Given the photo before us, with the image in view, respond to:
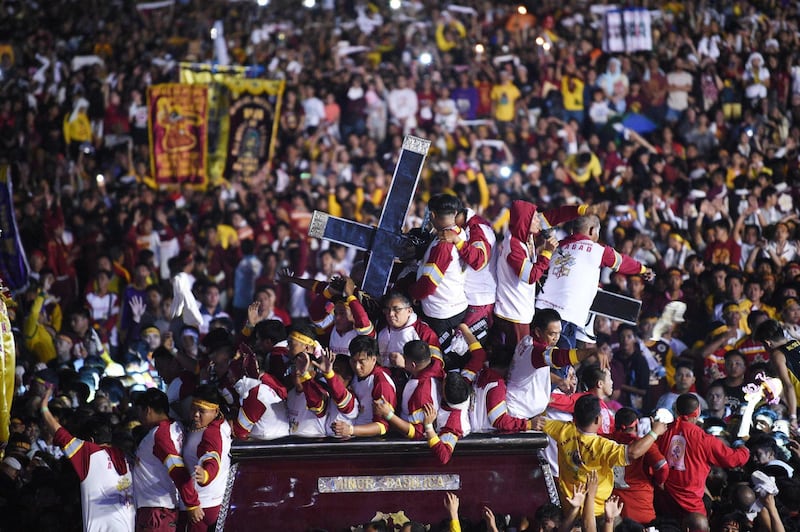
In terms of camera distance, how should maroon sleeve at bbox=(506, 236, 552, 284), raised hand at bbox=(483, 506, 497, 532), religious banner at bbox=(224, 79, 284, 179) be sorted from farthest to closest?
religious banner at bbox=(224, 79, 284, 179), maroon sleeve at bbox=(506, 236, 552, 284), raised hand at bbox=(483, 506, 497, 532)

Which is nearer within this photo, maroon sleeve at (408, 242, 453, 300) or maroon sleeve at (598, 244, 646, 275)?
maroon sleeve at (408, 242, 453, 300)

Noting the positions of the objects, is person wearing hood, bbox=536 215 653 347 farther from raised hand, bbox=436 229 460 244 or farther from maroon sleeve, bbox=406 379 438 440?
maroon sleeve, bbox=406 379 438 440

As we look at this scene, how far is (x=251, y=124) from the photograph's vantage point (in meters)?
18.5

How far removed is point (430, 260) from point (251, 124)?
9.85 m

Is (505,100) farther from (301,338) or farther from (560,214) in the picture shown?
(301,338)

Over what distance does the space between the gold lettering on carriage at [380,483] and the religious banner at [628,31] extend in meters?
13.4

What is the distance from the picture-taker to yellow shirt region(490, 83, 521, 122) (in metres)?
19.1

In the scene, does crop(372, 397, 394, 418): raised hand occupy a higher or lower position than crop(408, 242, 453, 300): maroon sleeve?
lower

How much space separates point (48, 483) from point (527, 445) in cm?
413

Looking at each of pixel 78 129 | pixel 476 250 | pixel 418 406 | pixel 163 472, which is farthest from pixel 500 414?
pixel 78 129

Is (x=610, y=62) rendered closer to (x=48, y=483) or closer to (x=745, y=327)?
(x=745, y=327)

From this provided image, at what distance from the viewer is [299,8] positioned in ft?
76.1

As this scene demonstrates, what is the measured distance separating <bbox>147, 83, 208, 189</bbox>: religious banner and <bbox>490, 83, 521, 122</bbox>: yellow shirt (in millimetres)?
4640

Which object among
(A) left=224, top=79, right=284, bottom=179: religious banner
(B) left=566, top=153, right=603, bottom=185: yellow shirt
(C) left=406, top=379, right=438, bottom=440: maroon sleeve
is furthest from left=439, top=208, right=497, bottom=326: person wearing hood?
(A) left=224, top=79, right=284, bottom=179: religious banner
